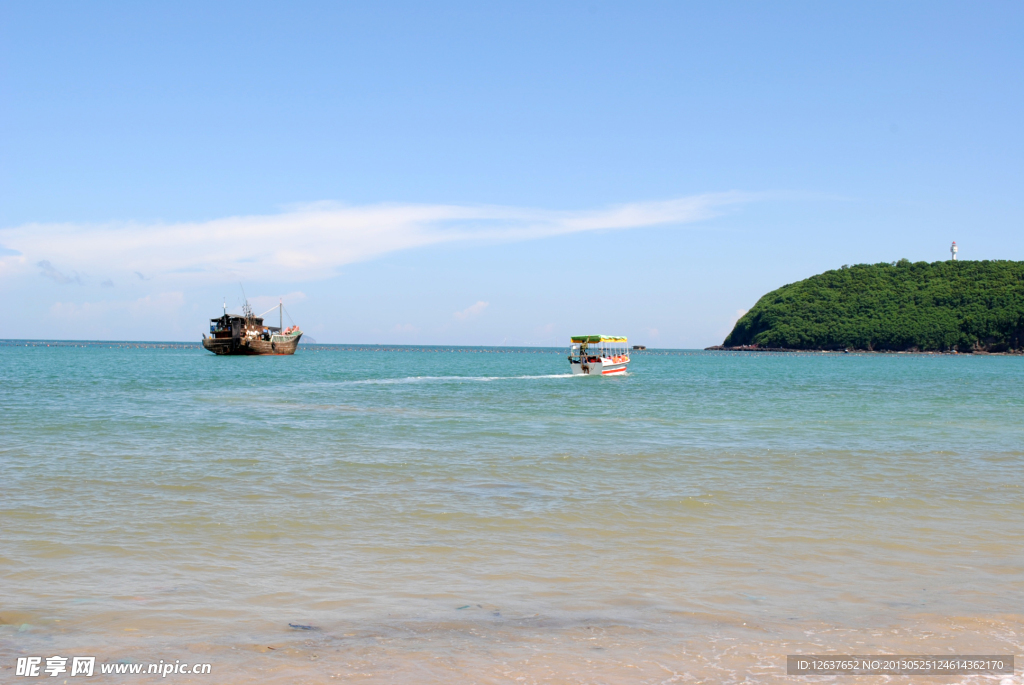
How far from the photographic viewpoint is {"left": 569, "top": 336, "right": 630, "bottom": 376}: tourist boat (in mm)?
61500

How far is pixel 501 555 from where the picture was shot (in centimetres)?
855

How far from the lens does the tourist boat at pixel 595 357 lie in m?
61.5

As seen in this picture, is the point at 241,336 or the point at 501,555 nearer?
the point at 501,555

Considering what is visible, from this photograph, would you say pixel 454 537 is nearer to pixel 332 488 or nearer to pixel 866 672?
pixel 332 488

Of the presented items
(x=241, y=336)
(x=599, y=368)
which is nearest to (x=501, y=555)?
(x=599, y=368)

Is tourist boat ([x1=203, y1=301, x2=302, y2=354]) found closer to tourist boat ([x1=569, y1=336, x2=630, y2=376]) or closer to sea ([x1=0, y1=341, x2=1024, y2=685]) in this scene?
tourist boat ([x1=569, y1=336, x2=630, y2=376])

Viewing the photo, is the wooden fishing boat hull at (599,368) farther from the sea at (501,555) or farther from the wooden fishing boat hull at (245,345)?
the wooden fishing boat hull at (245,345)

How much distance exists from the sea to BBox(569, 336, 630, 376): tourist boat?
41243 millimetres

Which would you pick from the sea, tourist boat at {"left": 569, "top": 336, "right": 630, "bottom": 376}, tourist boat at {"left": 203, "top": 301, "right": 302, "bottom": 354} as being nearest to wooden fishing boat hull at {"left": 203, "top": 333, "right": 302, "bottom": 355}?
tourist boat at {"left": 203, "top": 301, "right": 302, "bottom": 354}

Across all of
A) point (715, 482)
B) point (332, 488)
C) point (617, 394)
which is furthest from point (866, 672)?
point (617, 394)

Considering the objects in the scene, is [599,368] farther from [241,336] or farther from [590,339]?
[241,336]

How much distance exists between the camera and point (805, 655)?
5555 mm

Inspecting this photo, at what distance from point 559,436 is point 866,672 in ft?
52.0

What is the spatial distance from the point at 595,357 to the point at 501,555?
53.7 meters
